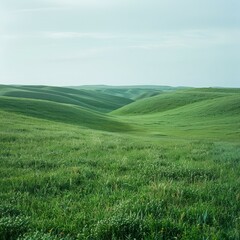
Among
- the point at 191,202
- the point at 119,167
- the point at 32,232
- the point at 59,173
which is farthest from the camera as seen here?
the point at 119,167

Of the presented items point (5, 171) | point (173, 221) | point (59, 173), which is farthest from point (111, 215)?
point (5, 171)

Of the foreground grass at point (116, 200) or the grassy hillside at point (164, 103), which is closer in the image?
the foreground grass at point (116, 200)

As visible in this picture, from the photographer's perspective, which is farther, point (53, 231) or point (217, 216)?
point (217, 216)

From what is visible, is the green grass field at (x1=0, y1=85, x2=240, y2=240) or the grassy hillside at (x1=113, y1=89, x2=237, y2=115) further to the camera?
the grassy hillside at (x1=113, y1=89, x2=237, y2=115)

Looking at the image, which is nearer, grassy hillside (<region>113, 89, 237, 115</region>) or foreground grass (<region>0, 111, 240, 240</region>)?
foreground grass (<region>0, 111, 240, 240</region>)

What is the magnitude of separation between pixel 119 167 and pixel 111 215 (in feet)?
16.7

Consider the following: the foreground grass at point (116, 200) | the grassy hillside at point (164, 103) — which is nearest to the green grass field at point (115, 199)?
the foreground grass at point (116, 200)

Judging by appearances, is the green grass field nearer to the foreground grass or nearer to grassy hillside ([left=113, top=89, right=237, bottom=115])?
the foreground grass

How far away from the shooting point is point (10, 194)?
8.43 m

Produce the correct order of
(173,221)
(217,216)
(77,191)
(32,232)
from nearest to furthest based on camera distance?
(32,232) → (173,221) → (217,216) → (77,191)

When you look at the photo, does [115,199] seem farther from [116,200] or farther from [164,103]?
[164,103]

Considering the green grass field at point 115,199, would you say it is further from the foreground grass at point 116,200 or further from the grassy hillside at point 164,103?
the grassy hillside at point 164,103

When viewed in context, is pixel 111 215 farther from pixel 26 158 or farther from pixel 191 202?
pixel 26 158

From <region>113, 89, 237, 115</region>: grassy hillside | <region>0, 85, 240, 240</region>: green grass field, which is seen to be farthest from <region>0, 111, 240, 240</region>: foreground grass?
<region>113, 89, 237, 115</region>: grassy hillside
